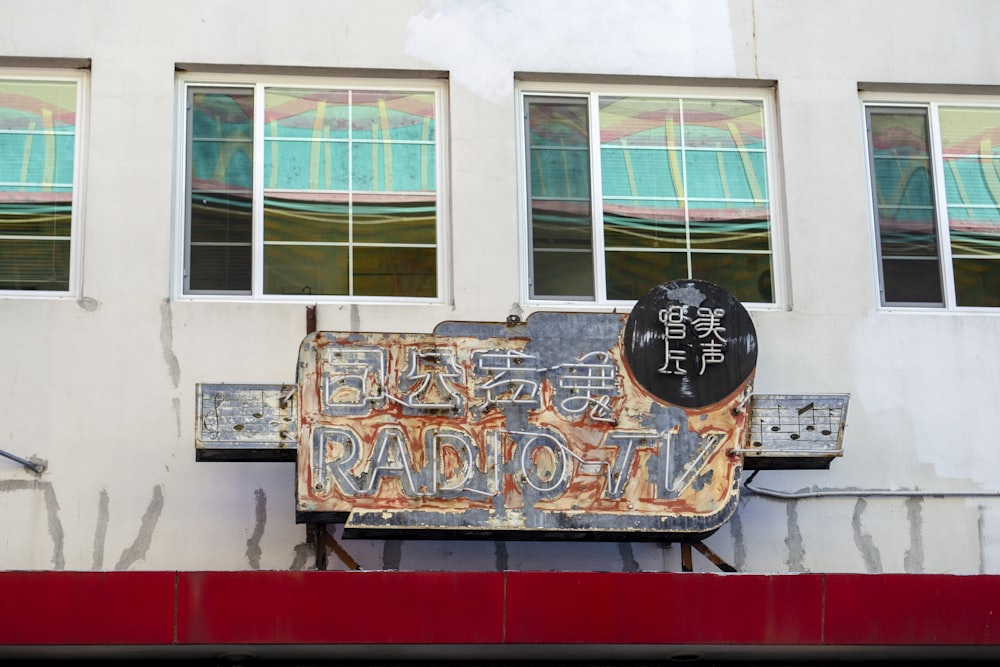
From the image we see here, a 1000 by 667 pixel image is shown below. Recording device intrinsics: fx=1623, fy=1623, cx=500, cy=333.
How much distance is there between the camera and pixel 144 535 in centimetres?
1147

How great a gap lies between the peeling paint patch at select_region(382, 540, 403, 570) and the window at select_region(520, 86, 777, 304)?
218cm

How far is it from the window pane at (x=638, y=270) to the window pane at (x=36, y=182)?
4126 millimetres

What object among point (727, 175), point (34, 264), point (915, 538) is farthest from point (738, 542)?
point (34, 264)

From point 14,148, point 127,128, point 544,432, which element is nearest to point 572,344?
point 544,432

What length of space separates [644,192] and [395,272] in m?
2.09

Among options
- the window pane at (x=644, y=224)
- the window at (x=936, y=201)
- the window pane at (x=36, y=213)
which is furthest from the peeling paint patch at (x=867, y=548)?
the window pane at (x=36, y=213)

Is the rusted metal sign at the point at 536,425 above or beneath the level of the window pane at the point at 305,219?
beneath

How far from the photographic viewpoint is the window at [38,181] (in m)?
12.1

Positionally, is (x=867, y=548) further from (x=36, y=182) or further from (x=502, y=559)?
(x=36, y=182)

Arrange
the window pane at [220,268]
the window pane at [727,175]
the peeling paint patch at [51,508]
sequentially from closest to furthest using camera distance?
the peeling paint patch at [51,508] < the window pane at [220,268] < the window pane at [727,175]

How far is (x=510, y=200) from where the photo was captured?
12.5 metres

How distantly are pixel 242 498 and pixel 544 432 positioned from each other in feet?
7.33

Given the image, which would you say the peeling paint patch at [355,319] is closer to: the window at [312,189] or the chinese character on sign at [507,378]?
the window at [312,189]

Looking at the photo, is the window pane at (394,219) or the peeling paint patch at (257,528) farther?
the window pane at (394,219)
